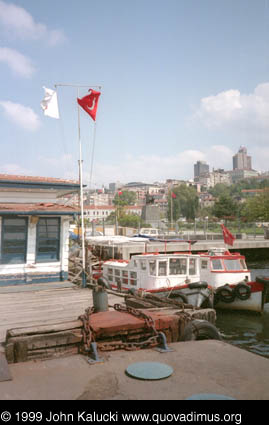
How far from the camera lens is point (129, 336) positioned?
7.58 m

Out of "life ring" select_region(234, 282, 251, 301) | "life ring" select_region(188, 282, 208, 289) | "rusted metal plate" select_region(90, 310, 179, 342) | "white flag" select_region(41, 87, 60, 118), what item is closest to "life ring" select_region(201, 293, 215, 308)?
"life ring" select_region(188, 282, 208, 289)

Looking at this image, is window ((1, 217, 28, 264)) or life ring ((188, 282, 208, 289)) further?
life ring ((188, 282, 208, 289))

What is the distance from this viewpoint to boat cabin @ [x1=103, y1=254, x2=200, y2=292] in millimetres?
18328

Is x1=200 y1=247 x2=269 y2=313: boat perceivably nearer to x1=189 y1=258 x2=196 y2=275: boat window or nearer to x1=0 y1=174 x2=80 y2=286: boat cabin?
x1=189 y1=258 x2=196 y2=275: boat window

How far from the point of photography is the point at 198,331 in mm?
8336

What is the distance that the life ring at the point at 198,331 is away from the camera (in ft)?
27.0

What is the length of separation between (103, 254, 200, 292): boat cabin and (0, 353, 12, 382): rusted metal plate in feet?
39.7

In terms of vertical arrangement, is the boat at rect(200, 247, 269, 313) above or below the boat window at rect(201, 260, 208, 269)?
below

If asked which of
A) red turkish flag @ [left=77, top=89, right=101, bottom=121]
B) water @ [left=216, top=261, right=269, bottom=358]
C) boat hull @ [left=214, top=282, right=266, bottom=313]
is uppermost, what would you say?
red turkish flag @ [left=77, top=89, right=101, bottom=121]

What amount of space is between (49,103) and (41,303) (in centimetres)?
936

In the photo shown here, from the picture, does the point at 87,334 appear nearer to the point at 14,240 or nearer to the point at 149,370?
the point at 149,370
